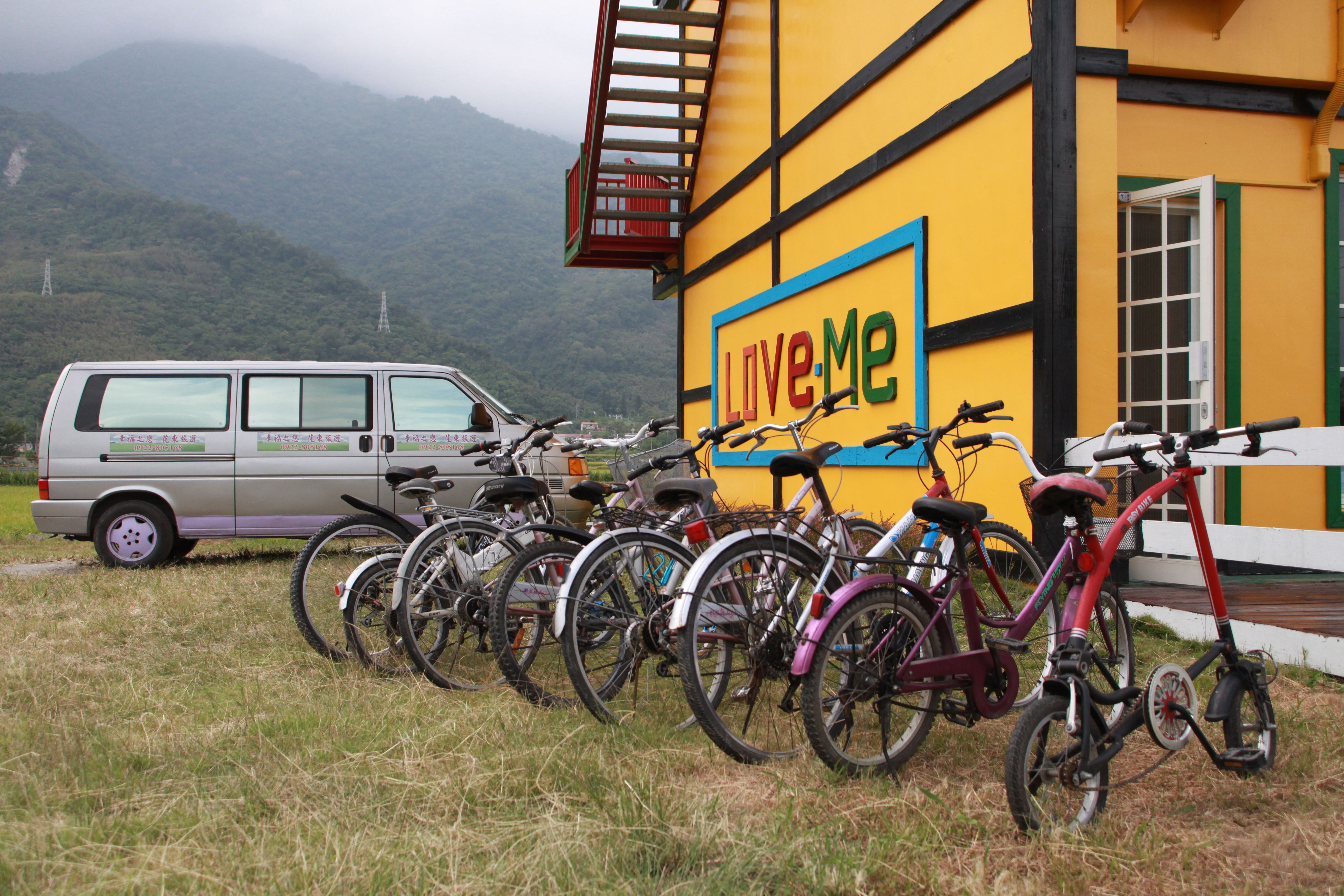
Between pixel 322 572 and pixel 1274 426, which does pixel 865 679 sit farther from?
pixel 322 572

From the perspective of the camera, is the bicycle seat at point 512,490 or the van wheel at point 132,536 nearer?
the bicycle seat at point 512,490

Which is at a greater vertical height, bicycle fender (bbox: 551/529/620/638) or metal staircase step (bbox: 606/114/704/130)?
metal staircase step (bbox: 606/114/704/130)

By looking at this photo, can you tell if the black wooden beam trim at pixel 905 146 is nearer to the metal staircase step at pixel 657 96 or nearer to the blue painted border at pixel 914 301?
the blue painted border at pixel 914 301

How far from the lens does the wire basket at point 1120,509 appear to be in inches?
110

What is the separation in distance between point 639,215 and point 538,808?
9.91 meters

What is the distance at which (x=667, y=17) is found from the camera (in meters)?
10.2

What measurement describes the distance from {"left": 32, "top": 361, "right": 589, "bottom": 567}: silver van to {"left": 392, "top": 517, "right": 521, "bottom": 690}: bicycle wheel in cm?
365

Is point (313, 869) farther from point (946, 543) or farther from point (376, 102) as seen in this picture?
point (376, 102)

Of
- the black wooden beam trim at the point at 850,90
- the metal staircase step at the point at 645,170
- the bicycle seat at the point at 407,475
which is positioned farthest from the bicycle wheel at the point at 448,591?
the metal staircase step at the point at 645,170

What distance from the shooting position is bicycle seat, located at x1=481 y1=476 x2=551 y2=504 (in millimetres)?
3922

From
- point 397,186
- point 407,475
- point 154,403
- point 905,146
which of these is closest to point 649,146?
point 905,146

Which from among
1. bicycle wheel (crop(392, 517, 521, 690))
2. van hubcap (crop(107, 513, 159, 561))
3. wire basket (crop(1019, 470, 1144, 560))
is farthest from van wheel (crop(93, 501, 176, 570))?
wire basket (crop(1019, 470, 1144, 560))

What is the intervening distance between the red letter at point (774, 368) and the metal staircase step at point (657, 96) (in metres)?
3.43

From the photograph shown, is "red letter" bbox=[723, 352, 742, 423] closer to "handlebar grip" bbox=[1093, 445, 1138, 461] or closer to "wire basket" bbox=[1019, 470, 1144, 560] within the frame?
"wire basket" bbox=[1019, 470, 1144, 560]
